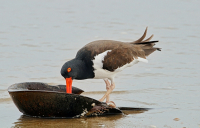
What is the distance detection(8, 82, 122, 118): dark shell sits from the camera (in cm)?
494

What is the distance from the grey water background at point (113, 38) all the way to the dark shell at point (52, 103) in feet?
0.41

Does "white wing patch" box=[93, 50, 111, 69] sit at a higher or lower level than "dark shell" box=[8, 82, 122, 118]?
higher

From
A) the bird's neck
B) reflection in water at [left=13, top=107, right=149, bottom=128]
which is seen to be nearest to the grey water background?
reflection in water at [left=13, top=107, right=149, bottom=128]

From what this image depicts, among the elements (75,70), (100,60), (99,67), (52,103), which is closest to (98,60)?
(100,60)

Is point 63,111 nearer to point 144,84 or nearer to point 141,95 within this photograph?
point 141,95

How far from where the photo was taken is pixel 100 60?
6156mm

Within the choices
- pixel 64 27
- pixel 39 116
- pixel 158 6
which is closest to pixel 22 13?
pixel 64 27

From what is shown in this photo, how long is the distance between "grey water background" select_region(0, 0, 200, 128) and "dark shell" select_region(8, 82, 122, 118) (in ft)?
0.41

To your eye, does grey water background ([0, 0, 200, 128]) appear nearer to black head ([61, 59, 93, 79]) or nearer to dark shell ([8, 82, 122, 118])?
dark shell ([8, 82, 122, 118])

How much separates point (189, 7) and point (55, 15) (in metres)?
7.21

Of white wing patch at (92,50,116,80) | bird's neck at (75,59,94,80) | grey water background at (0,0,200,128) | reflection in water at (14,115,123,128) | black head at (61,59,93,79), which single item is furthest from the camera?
white wing patch at (92,50,116,80)

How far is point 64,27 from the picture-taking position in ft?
43.6

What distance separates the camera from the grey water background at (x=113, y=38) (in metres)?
5.54

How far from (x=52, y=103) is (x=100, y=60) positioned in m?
1.50
